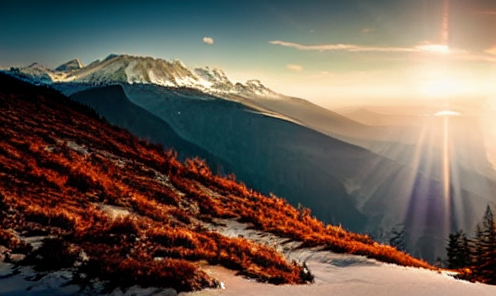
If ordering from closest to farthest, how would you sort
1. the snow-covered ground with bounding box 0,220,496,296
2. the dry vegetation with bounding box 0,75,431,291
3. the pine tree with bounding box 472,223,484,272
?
the snow-covered ground with bounding box 0,220,496,296
the dry vegetation with bounding box 0,75,431,291
the pine tree with bounding box 472,223,484,272

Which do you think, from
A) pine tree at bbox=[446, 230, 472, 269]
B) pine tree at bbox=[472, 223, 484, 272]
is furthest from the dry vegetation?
pine tree at bbox=[446, 230, 472, 269]

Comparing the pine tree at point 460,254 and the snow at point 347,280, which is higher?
the snow at point 347,280

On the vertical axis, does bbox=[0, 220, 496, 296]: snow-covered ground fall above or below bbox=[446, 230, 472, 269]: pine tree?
above

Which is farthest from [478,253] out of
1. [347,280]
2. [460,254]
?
[347,280]

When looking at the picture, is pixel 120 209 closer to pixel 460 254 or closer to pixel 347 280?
pixel 347 280

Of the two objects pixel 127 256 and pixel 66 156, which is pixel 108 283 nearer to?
pixel 127 256

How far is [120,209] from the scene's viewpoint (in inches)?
658

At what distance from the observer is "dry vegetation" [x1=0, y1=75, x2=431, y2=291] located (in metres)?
9.79

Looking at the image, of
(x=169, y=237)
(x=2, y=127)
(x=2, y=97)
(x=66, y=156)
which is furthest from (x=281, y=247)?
(x=2, y=97)

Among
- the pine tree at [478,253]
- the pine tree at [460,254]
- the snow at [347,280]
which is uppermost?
the snow at [347,280]

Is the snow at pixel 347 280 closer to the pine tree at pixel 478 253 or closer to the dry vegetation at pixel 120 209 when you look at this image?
the dry vegetation at pixel 120 209

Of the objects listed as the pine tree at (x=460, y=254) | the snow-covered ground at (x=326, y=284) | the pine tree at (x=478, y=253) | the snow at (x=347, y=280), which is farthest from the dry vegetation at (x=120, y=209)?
the pine tree at (x=460, y=254)

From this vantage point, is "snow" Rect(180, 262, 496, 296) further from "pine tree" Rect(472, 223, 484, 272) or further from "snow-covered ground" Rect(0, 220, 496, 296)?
"pine tree" Rect(472, 223, 484, 272)

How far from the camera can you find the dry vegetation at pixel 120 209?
9.79 m
